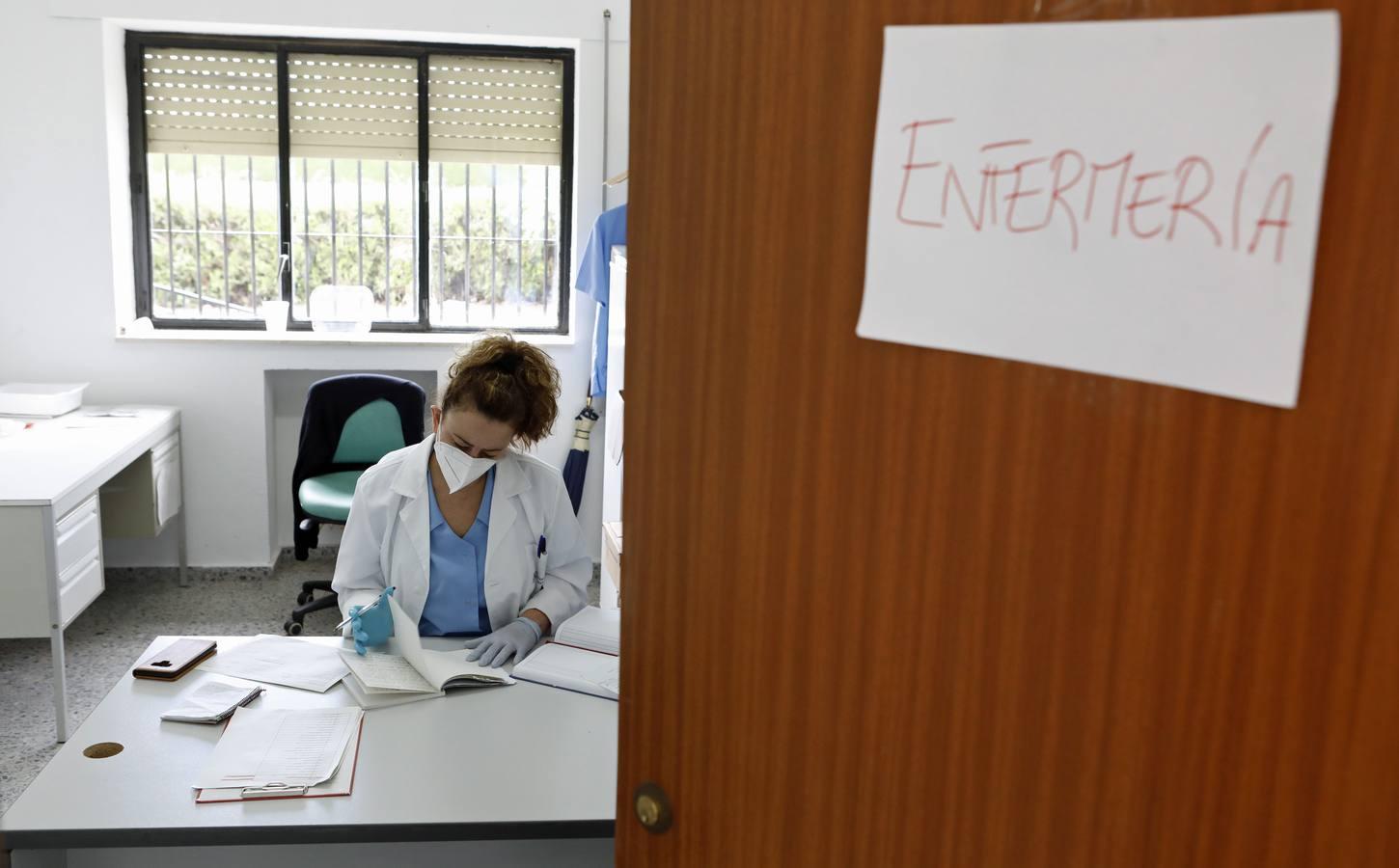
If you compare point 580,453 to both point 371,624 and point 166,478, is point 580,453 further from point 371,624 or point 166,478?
point 371,624

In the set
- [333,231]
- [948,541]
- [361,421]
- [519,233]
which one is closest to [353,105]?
[333,231]

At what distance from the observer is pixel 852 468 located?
1.97 ft

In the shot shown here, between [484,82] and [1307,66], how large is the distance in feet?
14.4

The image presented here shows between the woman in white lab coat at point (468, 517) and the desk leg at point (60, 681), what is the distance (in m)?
1.21

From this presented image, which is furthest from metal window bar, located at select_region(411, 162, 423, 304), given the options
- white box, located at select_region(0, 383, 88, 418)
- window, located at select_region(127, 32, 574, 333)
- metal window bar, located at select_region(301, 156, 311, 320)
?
white box, located at select_region(0, 383, 88, 418)

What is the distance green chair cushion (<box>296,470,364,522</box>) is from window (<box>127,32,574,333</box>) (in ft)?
2.98

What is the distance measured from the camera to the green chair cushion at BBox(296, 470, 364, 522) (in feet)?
12.3

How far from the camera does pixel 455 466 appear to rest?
7.11ft

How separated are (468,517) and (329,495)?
181cm

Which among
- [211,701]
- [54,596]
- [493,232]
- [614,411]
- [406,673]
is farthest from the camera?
[493,232]

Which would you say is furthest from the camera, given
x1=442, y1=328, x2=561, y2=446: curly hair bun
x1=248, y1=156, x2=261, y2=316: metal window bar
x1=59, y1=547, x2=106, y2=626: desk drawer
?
x1=248, y1=156, x2=261, y2=316: metal window bar

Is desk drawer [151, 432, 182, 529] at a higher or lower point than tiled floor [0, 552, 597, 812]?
higher

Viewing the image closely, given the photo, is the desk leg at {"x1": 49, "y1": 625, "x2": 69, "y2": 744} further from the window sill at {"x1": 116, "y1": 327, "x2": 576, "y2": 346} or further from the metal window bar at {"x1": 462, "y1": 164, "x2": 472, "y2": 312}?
the metal window bar at {"x1": 462, "y1": 164, "x2": 472, "y2": 312}

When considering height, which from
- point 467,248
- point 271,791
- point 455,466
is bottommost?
point 271,791
